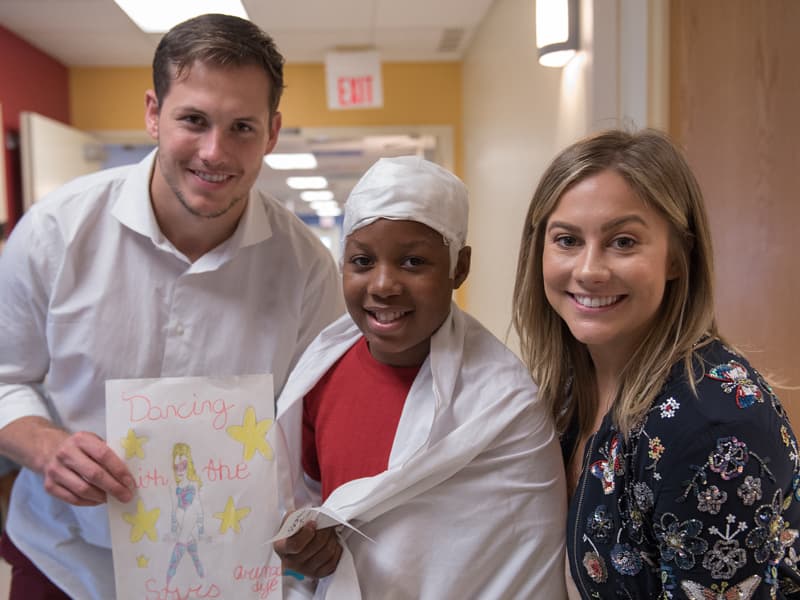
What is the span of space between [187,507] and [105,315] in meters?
0.46

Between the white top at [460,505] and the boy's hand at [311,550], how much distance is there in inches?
0.7

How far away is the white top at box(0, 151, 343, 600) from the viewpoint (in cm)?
137

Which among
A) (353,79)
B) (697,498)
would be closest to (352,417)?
(697,498)

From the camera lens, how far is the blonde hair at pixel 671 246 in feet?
3.37

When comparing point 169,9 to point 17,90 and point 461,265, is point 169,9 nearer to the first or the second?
point 17,90

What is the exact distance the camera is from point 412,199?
3.49 ft

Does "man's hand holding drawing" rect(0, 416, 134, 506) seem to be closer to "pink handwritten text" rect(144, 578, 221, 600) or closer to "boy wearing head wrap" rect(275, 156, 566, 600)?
"pink handwritten text" rect(144, 578, 221, 600)

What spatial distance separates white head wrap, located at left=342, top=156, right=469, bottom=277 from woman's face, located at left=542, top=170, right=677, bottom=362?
157mm

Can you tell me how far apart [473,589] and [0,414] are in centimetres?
93

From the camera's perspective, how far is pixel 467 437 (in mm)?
1029

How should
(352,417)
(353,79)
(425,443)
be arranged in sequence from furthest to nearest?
(353,79) → (352,417) → (425,443)

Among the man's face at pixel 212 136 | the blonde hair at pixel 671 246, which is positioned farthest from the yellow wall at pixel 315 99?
the blonde hair at pixel 671 246

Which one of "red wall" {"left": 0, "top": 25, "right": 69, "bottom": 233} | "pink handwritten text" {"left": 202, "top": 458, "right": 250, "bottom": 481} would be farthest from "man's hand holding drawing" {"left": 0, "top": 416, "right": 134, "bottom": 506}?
"red wall" {"left": 0, "top": 25, "right": 69, "bottom": 233}

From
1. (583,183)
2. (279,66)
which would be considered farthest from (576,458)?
Result: (279,66)
